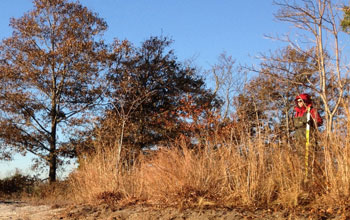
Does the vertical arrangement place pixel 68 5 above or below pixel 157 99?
above

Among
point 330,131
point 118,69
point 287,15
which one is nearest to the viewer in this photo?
A: point 330,131

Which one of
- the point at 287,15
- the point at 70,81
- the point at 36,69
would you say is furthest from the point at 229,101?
the point at 287,15

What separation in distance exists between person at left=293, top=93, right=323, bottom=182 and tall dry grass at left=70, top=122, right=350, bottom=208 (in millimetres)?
106

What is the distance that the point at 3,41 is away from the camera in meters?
19.7

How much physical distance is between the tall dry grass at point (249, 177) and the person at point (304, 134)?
0.35ft

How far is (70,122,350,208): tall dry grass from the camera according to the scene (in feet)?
18.9

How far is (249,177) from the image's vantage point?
627cm

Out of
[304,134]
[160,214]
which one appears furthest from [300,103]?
[160,214]

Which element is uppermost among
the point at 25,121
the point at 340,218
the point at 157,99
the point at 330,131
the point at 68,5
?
the point at 68,5

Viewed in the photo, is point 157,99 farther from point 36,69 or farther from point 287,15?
point 287,15

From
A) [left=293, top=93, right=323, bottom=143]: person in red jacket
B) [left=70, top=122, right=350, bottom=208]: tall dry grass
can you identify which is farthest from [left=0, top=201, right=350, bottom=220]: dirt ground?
[left=293, top=93, right=323, bottom=143]: person in red jacket

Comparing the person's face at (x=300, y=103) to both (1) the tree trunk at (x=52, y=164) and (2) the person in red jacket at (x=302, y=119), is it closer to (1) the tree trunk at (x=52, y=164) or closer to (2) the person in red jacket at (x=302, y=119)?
(2) the person in red jacket at (x=302, y=119)

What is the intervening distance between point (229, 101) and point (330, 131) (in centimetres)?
1761

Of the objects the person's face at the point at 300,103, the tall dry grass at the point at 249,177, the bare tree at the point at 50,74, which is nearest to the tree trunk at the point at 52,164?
the bare tree at the point at 50,74
